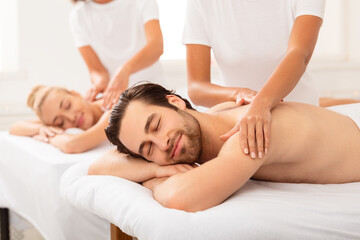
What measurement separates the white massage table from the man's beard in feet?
0.47

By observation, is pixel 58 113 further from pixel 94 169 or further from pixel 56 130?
pixel 94 169

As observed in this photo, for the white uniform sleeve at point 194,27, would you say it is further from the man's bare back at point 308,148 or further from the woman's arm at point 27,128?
the woman's arm at point 27,128

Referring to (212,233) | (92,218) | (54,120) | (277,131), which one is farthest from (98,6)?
(212,233)

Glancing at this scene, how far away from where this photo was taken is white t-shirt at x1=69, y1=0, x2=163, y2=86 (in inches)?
114

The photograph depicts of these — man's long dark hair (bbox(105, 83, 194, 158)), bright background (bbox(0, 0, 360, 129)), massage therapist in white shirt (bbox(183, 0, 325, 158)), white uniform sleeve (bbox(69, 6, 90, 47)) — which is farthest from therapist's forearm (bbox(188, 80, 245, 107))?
bright background (bbox(0, 0, 360, 129))

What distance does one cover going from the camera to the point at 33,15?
3.62 m

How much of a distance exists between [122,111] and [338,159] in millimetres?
644

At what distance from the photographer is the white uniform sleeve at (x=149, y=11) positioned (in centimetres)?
282

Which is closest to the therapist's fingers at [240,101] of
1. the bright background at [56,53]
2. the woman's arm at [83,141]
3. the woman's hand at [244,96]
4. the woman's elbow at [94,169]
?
the woman's hand at [244,96]

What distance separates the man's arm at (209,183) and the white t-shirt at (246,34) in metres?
0.88

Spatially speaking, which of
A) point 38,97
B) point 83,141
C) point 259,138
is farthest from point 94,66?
point 259,138

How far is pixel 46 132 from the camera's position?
259 cm

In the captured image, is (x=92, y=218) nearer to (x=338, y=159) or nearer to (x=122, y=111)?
(x=122, y=111)

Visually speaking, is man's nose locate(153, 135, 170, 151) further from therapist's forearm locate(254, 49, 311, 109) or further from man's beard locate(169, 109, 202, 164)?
therapist's forearm locate(254, 49, 311, 109)
